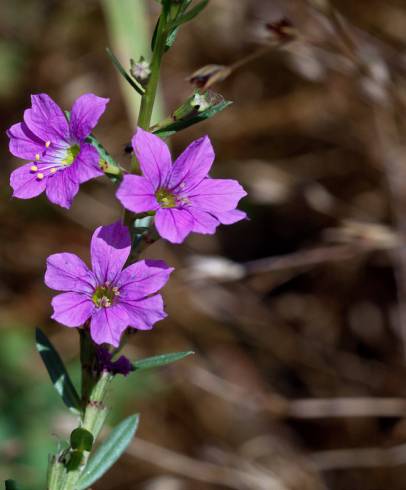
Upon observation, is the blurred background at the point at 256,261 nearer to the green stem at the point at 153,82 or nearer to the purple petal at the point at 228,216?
the green stem at the point at 153,82

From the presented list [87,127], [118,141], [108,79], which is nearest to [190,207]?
[87,127]

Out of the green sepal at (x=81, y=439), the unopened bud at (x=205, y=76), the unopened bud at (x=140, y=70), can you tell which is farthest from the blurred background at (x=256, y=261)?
the green sepal at (x=81, y=439)

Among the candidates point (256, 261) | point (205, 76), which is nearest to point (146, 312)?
point (205, 76)

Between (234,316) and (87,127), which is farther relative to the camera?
(234,316)

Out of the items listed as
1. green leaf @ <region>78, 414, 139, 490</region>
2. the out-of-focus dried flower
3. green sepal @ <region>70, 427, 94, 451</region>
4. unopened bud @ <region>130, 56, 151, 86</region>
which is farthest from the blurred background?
green sepal @ <region>70, 427, 94, 451</region>

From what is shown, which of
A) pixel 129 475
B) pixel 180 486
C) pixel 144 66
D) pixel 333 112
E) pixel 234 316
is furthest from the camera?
pixel 333 112

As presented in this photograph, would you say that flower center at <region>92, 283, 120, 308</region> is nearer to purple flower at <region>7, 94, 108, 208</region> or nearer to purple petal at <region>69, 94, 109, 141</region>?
purple flower at <region>7, 94, 108, 208</region>

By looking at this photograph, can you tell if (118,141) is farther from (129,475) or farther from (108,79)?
(129,475)
